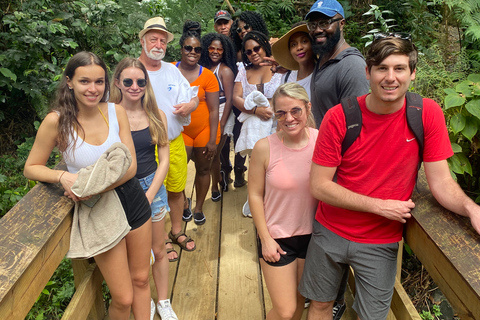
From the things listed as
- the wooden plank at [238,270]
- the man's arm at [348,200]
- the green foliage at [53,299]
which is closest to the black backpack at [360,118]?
the man's arm at [348,200]

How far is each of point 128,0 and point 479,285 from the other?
6.02 m

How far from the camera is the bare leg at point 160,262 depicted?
108 inches

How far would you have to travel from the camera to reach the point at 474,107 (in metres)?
2.71

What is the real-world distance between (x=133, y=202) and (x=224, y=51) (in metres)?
2.19

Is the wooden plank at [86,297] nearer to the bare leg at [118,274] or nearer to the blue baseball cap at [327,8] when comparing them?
the bare leg at [118,274]

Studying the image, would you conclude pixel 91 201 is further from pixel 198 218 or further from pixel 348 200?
pixel 198 218

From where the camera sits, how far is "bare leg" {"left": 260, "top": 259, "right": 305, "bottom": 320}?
2.19 metres

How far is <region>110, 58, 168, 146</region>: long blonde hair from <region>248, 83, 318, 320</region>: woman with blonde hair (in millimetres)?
737

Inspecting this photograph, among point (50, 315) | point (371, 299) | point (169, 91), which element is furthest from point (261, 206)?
point (50, 315)

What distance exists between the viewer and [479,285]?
4.45ft

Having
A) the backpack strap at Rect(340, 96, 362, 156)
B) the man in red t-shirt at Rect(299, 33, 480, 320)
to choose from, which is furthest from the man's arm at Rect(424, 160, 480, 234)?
the backpack strap at Rect(340, 96, 362, 156)

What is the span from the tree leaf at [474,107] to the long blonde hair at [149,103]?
6.84 feet

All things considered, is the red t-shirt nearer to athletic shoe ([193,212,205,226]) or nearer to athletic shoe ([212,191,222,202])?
athletic shoe ([193,212,205,226])

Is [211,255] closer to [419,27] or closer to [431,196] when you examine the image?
[431,196]
